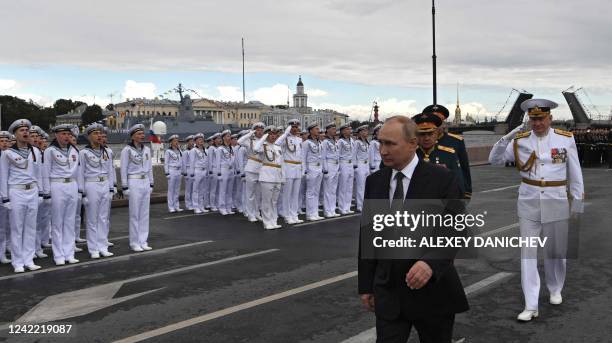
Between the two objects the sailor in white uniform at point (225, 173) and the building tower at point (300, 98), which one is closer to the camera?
the sailor in white uniform at point (225, 173)

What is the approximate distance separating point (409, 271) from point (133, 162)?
7219mm

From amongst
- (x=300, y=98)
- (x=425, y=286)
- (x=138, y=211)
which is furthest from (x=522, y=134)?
(x=300, y=98)

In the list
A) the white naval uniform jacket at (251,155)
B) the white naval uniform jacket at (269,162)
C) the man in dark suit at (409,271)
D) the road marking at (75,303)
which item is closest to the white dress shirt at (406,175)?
the man in dark suit at (409,271)

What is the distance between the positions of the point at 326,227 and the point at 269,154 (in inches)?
74.7

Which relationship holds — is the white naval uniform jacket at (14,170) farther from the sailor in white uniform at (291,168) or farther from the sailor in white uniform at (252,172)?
the sailor in white uniform at (291,168)

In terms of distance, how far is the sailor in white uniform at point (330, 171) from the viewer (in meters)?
13.0

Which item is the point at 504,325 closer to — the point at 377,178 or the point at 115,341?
the point at 377,178

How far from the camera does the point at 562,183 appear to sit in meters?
5.35

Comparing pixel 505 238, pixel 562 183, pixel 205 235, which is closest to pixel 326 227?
pixel 205 235

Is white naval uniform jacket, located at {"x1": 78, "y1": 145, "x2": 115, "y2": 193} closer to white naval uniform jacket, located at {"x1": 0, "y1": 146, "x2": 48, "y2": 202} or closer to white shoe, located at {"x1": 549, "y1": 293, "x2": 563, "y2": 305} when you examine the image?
white naval uniform jacket, located at {"x1": 0, "y1": 146, "x2": 48, "y2": 202}

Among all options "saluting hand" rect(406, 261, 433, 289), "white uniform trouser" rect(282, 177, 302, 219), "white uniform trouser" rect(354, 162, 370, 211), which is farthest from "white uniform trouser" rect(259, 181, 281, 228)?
"saluting hand" rect(406, 261, 433, 289)

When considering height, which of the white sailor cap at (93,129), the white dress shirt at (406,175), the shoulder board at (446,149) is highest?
the white sailor cap at (93,129)

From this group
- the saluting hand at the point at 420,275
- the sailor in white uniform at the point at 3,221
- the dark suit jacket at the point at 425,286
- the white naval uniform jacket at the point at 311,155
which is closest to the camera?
the saluting hand at the point at 420,275

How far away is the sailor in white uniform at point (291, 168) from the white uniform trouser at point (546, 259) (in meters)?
6.99
